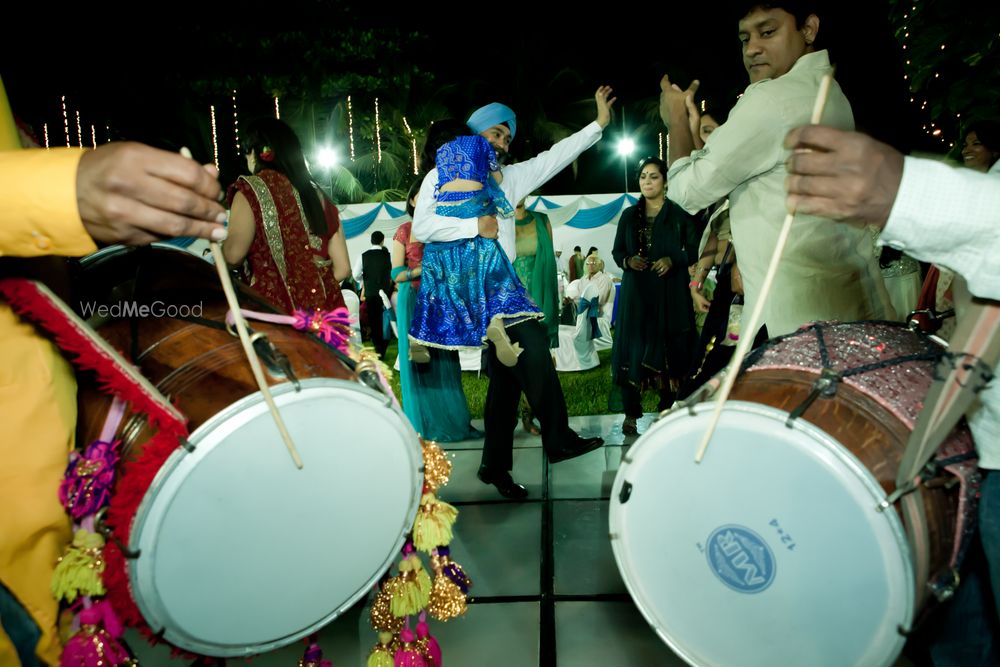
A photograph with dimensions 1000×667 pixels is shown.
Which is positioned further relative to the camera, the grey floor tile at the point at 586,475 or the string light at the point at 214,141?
the string light at the point at 214,141

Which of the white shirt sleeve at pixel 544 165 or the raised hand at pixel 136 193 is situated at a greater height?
the white shirt sleeve at pixel 544 165

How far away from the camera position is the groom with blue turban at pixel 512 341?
3002mm

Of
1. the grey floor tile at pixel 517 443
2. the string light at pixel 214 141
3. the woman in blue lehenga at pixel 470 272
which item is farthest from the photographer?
the string light at pixel 214 141

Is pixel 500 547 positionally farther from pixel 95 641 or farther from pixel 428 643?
pixel 95 641

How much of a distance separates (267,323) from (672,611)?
104 centimetres

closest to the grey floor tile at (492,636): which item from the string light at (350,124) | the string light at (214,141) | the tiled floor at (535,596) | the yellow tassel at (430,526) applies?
the tiled floor at (535,596)

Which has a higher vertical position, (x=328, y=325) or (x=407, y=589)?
(x=328, y=325)

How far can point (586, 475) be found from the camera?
341cm

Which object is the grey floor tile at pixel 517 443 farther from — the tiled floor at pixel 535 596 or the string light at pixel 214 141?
the string light at pixel 214 141

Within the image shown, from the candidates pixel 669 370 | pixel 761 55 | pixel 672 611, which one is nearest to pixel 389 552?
pixel 672 611

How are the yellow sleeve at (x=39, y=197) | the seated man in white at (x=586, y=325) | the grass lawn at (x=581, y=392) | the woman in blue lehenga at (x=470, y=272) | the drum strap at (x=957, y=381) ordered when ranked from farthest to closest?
the seated man in white at (x=586, y=325), the grass lawn at (x=581, y=392), the woman in blue lehenga at (x=470, y=272), the drum strap at (x=957, y=381), the yellow sleeve at (x=39, y=197)

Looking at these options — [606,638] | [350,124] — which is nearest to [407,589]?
[606,638]

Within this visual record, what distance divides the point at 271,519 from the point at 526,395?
6.69 feet

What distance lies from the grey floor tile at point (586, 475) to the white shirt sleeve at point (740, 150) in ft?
5.26
